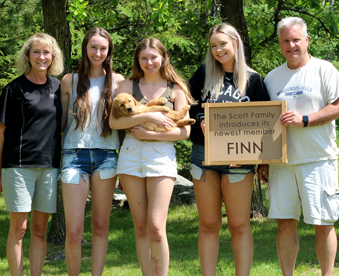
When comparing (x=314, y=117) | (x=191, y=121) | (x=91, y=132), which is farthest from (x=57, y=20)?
(x=314, y=117)

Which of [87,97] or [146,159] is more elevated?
[87,97]

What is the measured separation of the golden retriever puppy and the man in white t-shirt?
978 mm

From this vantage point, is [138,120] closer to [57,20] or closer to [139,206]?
[139,206]

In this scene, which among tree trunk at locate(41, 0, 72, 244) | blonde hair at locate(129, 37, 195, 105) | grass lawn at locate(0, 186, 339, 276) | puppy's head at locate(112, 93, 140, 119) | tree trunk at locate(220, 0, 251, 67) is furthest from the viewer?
tree trunk at locate(220, 0, 251, 67)

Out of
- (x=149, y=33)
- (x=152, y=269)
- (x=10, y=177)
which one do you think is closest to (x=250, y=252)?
(x=152, y=269)

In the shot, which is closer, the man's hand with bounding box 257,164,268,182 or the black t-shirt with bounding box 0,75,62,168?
the black t-shirt with bounding box 0,75,62,168

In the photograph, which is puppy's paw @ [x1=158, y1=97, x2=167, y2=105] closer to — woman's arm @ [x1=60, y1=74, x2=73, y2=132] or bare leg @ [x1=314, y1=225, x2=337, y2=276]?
woman's arm @ [x1=60, y1=74, x2=73, y2=132]

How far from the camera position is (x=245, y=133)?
423 centimetres

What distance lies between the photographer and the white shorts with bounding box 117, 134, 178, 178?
404 centimetres

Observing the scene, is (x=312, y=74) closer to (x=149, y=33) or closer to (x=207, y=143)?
(x=207, y=143)

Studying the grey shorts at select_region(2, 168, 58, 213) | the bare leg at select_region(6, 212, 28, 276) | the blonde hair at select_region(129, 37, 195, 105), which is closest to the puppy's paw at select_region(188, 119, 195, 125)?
the blonde hair at select_region(129, 37, 195, 105)

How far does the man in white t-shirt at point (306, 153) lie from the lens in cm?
412

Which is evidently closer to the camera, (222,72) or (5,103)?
(5,103)

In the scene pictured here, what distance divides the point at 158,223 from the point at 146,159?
609 mm
